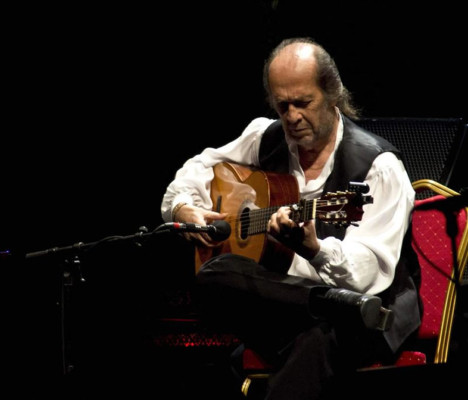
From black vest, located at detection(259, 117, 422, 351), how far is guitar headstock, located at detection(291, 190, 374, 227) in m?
0.25

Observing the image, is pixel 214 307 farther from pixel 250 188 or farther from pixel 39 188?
pixel 39 188

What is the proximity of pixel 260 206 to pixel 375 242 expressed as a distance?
622 mm

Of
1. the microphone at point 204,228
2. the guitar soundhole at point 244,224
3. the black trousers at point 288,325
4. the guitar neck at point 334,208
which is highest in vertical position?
the guitar neck at point 334,208

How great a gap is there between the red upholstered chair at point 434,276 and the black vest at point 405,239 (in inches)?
4.5

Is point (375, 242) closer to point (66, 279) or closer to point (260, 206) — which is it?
point (260, 206)

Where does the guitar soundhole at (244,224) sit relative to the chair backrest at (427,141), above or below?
below

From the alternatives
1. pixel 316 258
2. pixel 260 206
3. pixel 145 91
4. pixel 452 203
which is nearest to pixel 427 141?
pixel 260 206

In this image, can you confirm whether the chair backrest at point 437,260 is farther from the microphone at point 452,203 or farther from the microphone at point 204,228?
the microphone at point 204,228

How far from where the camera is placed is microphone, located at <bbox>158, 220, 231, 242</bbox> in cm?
238

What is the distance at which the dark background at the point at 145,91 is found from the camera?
167 inches

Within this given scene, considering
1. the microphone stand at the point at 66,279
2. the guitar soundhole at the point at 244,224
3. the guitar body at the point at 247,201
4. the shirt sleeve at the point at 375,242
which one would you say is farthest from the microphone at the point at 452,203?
the microphone stand at the point at 66,279

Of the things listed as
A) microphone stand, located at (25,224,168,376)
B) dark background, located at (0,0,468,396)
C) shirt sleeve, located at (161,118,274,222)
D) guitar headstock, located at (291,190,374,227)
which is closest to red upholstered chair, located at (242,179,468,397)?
guitar headstock, located at (291,190,374,227)

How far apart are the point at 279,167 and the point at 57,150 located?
1.96 m

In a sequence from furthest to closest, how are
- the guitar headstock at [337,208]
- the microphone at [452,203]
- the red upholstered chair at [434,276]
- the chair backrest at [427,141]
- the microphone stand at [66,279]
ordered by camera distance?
the chair backrest at [427,141] < the red upholstered chair at [434,276] < the microphone stand at [66,279] < the guitar headstock at [337,208] < the microphone at [452,203]
